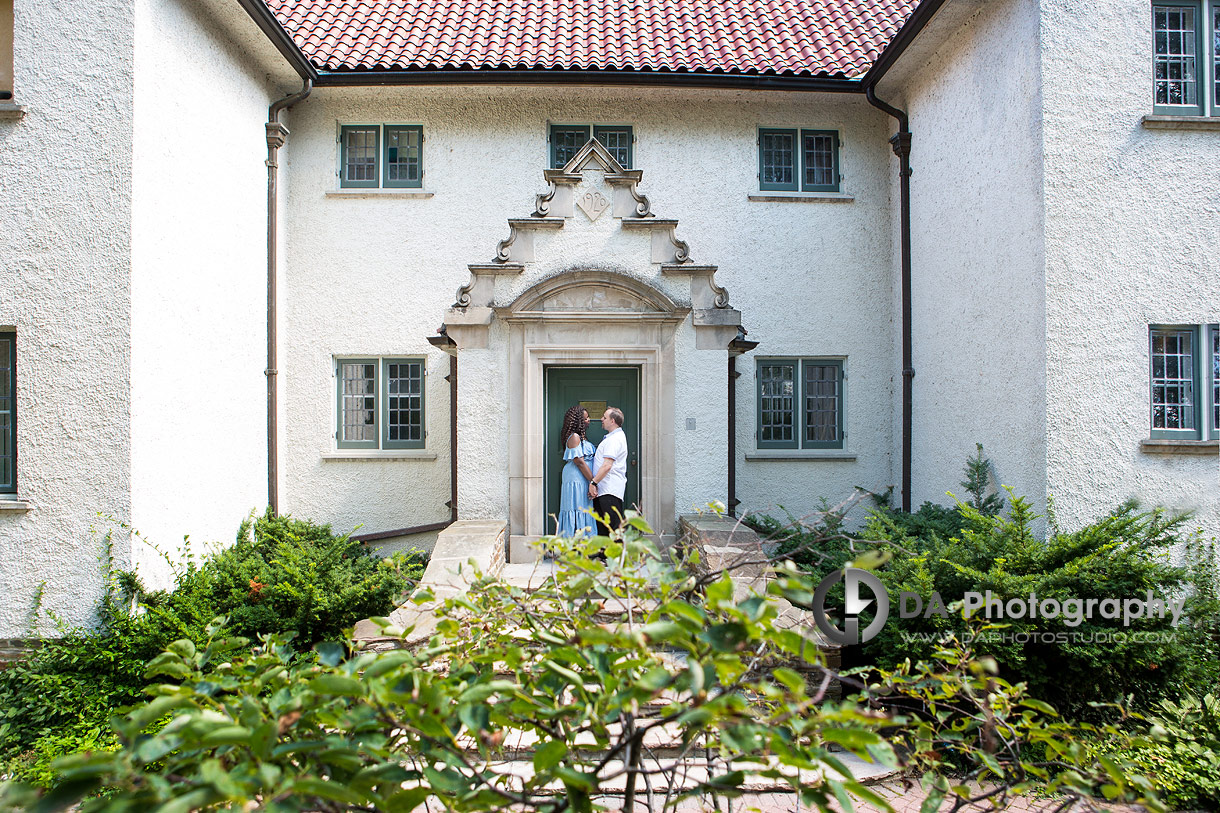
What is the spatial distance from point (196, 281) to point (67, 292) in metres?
1.39

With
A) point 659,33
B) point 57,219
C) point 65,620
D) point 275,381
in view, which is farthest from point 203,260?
point 659,33

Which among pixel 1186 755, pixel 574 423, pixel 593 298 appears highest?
pixel 593 298

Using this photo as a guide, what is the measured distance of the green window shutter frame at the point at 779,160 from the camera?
10867mm

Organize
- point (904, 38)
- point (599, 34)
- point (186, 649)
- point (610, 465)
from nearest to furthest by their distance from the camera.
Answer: point (186, 649) < point (610, 465) < point (904, 38) < point (599, 34)

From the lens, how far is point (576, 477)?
8.38m

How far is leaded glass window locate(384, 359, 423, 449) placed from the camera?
1049cm

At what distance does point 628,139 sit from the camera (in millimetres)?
10734

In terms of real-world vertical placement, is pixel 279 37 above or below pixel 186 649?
above

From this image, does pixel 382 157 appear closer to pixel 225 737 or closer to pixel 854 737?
pixel 225 737

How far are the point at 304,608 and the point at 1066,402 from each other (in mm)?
7966

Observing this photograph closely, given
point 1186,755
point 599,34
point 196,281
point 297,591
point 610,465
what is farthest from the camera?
point 599,34

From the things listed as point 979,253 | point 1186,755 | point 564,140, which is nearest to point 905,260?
point 979,253

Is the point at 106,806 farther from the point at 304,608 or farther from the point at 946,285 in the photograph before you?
the point at 946,285

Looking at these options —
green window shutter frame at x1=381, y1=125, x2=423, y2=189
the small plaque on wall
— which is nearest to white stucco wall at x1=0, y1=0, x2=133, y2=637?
green window shutter frame at x1=381, y1=125, x2=423, y2=189
